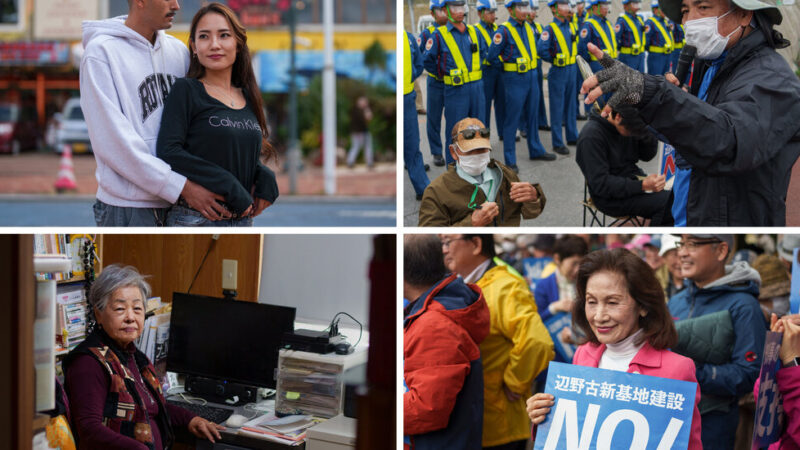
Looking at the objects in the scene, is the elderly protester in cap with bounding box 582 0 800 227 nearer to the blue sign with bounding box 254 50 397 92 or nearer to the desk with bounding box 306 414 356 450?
the desk with bounding box 306 414 356 450

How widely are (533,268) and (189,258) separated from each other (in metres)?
1.68

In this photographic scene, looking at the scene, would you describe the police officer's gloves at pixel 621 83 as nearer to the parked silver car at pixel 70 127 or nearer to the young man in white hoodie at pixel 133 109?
the young man in white hoodie at pixel 133 109

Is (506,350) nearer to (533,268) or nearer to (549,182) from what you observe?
(549,182)

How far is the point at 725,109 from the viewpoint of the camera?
2404 millimetres

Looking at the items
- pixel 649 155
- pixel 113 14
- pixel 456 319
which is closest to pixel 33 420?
pixel 456 319

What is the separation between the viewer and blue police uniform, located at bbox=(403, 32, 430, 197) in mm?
2832

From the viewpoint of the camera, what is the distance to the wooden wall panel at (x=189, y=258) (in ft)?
11.8

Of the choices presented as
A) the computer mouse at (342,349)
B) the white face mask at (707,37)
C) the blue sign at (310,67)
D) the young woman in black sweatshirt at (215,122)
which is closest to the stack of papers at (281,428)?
the computer mouse at (342,349)

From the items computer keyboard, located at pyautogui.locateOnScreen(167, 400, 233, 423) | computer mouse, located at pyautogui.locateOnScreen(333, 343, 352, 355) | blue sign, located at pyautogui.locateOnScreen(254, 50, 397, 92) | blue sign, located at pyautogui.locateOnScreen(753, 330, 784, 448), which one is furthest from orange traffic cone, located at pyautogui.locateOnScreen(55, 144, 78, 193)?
blue sign, located at pyautogui.locateOnScreen(753, 330, 784, 448)

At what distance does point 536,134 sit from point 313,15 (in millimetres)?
→ 16765

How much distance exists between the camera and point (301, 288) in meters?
3.73

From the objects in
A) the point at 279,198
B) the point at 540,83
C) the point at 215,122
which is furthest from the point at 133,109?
the point at 279,198

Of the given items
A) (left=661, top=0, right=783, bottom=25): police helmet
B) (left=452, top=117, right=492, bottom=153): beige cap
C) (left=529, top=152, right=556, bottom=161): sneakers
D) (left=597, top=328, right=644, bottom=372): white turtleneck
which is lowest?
(left=597, top=328, right=644, bottom=372): white turtleneck

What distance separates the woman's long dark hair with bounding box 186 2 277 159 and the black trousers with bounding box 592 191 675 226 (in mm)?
1199
